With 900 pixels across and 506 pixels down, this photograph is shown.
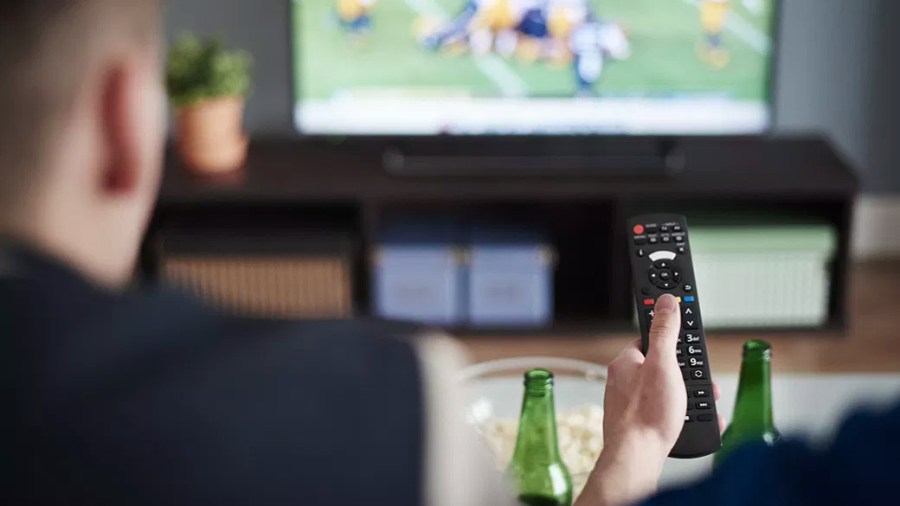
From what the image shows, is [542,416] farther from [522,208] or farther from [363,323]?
[522,208]

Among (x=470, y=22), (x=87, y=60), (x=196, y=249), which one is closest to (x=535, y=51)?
(x=470, y=22)

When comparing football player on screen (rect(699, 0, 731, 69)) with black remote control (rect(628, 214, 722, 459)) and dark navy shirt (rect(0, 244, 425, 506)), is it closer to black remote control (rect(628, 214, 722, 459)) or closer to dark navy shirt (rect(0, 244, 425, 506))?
black remote control (rect(628, 214, 722, 459))

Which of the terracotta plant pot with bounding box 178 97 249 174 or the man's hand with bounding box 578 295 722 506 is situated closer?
the man's hand with bounding box 578 295 722 506

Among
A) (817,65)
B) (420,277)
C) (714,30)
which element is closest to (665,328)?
(420,277)

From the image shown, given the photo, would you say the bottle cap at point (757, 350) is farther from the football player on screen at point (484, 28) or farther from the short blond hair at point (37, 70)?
the football player on screen at point (484, 28)

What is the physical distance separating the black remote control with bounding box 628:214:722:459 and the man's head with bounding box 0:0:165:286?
68cm

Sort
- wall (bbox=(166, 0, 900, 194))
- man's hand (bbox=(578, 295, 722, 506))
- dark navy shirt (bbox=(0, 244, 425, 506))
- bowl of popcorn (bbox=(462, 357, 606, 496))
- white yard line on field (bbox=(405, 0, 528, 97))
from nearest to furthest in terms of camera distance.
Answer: dark navy shirt (bbox=(0, 244, 425, 506)), man's hand (bbox=(578, 295, 722, 506)), bowl of popcorn (bbox=(462, 357, 606, 496)), white yard line on field (bbox=(405, 0, 528, 97)), wall (bbox=(166, 0, 900, 194))

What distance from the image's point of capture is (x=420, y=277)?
3.23m

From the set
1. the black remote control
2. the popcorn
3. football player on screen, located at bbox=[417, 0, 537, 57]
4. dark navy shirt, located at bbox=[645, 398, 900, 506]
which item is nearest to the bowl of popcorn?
the popcorn

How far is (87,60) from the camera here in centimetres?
72

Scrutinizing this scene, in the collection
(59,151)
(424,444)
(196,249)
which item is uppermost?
(59,151)

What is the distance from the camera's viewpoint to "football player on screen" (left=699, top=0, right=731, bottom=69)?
3184 millimetres

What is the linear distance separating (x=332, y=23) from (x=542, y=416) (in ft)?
6.92

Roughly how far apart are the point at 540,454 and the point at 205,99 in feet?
6.94
